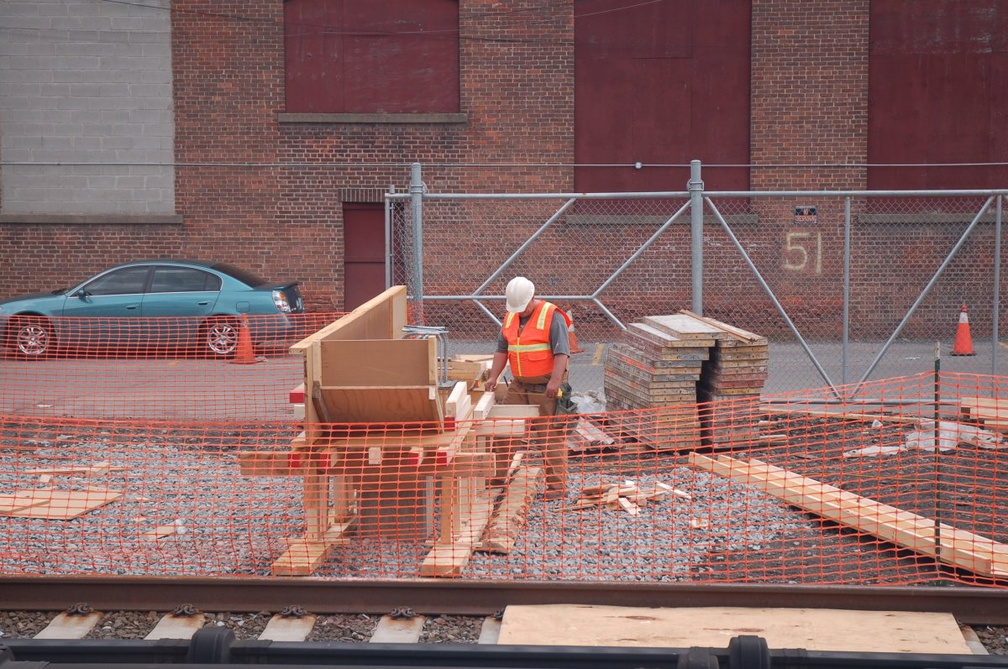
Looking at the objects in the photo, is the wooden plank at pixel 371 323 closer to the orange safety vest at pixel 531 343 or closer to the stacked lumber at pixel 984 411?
the orange safety vest at pixel 531 343

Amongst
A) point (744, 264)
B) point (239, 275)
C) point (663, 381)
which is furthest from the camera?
point (744, 264)

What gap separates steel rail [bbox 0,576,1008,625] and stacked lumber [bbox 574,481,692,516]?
2.06 meters

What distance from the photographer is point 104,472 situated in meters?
10.7

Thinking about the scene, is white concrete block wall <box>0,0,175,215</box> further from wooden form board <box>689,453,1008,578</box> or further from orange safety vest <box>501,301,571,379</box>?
wooden form board <box>689,453,1008,578</box>

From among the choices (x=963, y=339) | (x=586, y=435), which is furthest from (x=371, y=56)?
(x=586, y=435)

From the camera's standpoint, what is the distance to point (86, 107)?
21.4m

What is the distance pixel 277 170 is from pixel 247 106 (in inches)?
48.5

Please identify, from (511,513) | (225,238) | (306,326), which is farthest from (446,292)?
(511,513)

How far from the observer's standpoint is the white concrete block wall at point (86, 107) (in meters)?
21.2

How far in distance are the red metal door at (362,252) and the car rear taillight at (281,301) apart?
3479mm

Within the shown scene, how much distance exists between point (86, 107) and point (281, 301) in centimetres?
638

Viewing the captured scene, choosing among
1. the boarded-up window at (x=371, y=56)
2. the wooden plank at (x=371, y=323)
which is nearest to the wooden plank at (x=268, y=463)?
the wooden plank at (x=371, y=323)

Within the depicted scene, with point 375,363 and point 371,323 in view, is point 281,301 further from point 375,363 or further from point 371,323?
point 375,363

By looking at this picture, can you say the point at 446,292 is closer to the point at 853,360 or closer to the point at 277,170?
the point at 277,170
